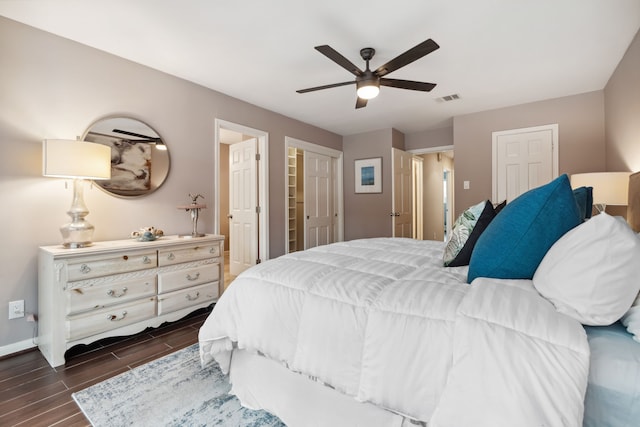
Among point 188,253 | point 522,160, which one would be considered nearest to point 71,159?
point 188,253

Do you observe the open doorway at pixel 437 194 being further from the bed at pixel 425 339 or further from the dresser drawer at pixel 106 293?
the dresser drawer at pixel 106 293

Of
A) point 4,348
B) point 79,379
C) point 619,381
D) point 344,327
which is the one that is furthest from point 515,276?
point 4,348

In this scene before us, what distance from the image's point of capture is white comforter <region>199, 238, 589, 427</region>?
723mm

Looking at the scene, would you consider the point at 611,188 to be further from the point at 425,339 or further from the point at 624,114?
the point at 425,339

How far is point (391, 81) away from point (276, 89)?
149 cm

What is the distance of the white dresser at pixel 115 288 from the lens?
6.45 feet

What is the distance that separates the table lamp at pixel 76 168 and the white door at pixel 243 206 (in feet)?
6.42

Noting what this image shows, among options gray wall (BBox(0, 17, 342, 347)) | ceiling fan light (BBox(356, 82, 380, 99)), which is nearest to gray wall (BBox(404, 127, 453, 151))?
ceiling fan light (BBox(356, 82, 380, 99))

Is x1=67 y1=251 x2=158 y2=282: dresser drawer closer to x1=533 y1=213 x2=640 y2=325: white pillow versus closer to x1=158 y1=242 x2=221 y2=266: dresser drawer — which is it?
x1=158 y1=242 x2=221 y2=266: dresser drawer

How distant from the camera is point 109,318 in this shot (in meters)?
2.18

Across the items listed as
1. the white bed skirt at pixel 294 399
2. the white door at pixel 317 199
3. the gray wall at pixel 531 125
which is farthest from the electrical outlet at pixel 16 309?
the gray wall at pixel 531 125

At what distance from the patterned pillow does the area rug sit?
1224mm

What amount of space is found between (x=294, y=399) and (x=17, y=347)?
2312 mm

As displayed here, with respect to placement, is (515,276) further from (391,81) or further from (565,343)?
(391,81)
